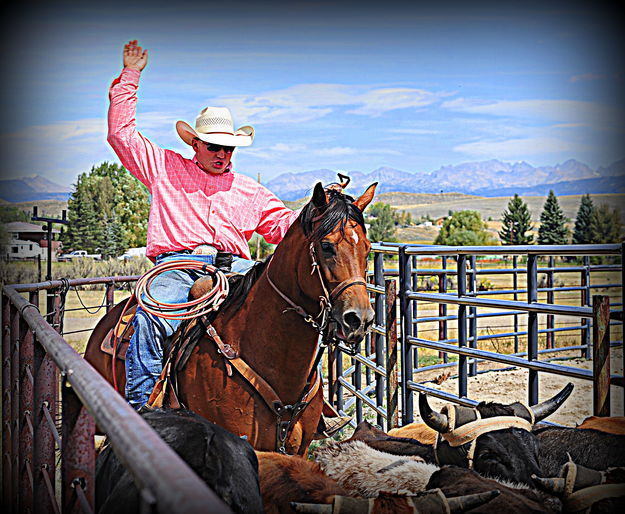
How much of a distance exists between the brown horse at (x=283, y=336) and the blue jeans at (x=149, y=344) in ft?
0.70

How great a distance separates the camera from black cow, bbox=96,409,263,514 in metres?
1.71

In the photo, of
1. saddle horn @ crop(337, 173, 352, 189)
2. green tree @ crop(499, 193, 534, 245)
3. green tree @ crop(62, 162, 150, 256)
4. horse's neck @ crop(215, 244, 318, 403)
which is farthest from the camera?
green tree @ crop(499, 193, 534, 245)

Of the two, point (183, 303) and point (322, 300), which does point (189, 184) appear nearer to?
point (183, 303)

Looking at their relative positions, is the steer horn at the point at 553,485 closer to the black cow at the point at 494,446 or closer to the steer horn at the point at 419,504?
the black cow at the point at 494,446

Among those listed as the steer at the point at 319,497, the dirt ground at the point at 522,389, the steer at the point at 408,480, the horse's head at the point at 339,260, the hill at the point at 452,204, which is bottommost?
the dirt ground at the point at 522,389

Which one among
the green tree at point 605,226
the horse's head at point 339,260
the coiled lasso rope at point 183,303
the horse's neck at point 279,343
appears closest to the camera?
the horse's head at point 339,260

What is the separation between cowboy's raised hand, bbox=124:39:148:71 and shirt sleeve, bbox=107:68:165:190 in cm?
5

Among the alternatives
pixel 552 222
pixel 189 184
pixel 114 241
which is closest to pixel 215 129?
pixel 189 184

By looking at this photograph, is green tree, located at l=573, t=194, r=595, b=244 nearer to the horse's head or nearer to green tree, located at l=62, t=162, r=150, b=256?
green tree, located at l=62, t=162, r=150, b=256

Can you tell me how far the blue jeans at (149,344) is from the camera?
353cm

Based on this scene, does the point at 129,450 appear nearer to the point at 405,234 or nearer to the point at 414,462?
the point at 414,462

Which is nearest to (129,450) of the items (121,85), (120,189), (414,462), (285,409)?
(414,462)

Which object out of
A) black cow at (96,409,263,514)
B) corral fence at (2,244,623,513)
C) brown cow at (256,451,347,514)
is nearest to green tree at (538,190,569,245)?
corral fence at (2,244,623,513)

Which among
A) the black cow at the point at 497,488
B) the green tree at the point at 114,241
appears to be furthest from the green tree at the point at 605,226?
the black cow at the point at 497,488
